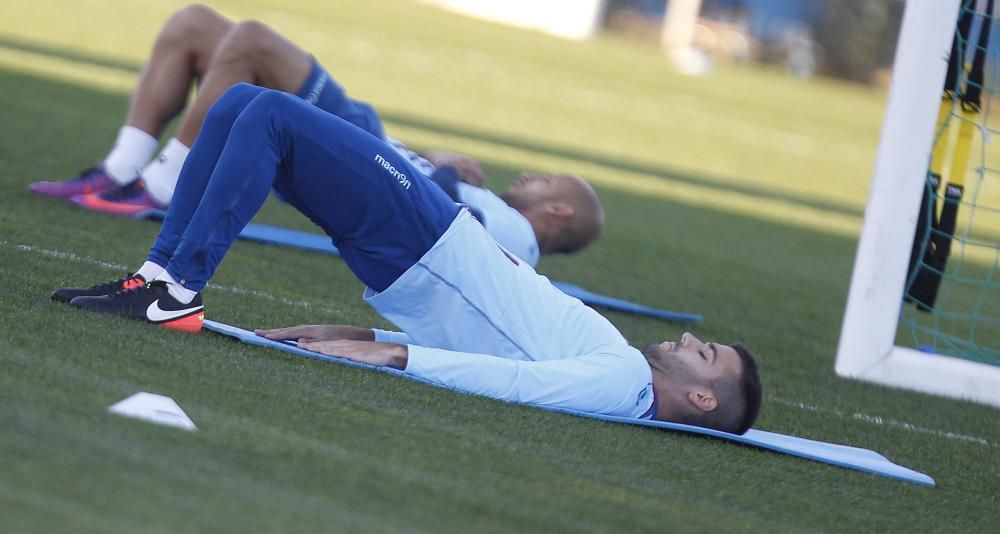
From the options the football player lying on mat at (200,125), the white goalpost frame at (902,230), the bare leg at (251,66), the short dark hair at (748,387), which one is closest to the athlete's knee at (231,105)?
the football player lying on mat at (200,125)

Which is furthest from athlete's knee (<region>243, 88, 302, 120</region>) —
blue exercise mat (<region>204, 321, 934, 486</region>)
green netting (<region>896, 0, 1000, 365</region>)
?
green netting (<region>896, 0, 1000, 365</region>)

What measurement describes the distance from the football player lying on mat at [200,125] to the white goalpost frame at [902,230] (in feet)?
3.52

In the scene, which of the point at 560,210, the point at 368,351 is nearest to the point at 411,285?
the point at 368,351

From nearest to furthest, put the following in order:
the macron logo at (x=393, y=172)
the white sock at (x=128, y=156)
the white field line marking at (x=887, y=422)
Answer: the macron logo at (x=393, y=172) < the white field line marking at (x=887, y=422) < the white sock at (x=128, y=156)

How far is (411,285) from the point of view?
410 centimetres

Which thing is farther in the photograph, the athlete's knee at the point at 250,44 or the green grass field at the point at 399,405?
the athlete's knee at the point at 250,44

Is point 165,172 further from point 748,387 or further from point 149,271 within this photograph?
point 748,387

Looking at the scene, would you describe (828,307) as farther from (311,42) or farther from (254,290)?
(311,42)

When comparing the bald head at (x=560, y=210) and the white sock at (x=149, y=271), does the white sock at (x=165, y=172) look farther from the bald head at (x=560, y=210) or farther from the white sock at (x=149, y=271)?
the white sock at (x=149, y=271)

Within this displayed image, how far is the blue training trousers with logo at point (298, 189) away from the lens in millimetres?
3900

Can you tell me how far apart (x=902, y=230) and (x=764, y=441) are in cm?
173

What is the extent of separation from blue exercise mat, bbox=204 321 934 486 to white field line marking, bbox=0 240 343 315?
755 millimetres

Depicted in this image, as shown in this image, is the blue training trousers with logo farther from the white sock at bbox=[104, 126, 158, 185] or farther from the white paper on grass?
the white sock at bbox=[104, 126, 158, 185]

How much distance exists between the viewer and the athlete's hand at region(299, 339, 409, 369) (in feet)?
13.2
